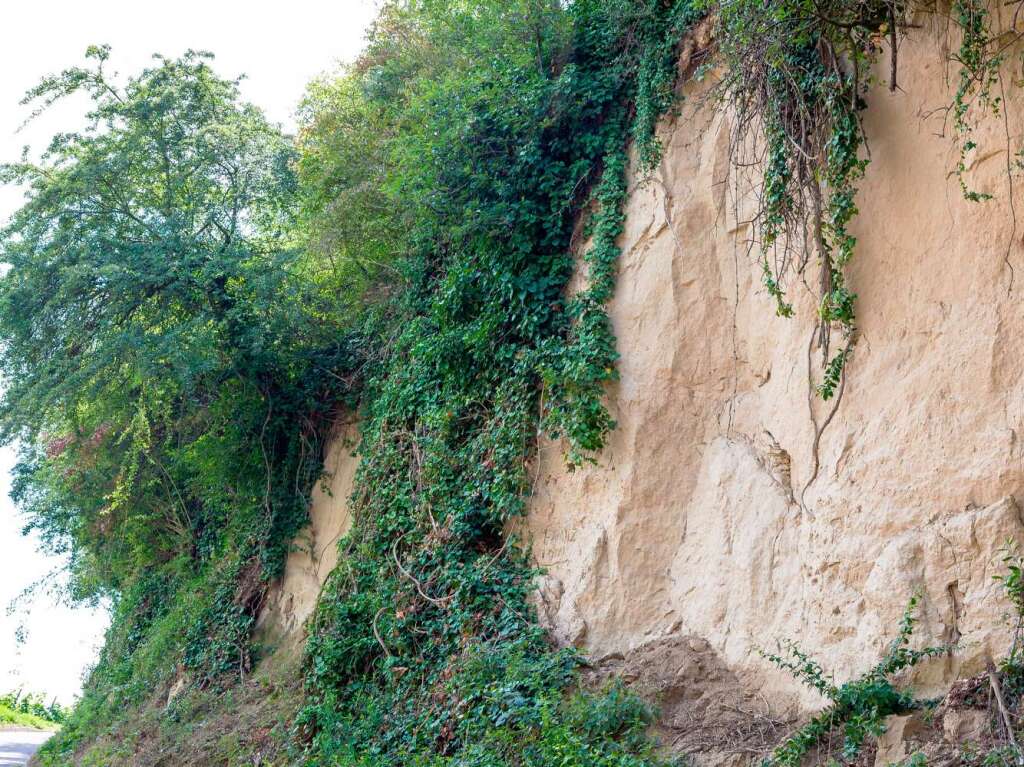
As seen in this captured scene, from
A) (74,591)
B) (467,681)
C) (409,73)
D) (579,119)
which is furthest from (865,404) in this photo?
(74,591)

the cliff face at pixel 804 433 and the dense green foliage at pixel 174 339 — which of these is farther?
the dense green foliage at pixel 174 339

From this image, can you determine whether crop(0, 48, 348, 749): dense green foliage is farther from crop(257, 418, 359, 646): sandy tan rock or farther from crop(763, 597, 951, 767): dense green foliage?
crop(763, 597, 951, 767): dense green foliage

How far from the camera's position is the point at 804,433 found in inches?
299

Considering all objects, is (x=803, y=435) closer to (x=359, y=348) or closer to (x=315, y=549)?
(x=359, y=348)

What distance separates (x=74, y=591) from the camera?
Result: 19969 mm

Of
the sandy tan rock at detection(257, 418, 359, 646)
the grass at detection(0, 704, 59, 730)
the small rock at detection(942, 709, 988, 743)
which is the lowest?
the grass at detection(0, 704, 59, 730)

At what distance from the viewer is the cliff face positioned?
6273 millimetres

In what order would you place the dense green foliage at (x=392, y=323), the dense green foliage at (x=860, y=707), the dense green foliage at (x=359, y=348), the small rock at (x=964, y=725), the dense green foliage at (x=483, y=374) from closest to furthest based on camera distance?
1. the small rock at (x=964, y=725)
2. the dense green foliage at (x=860, y=707)
3. the dense green foliage at (x=392, y=323)
4. the dense green foliage at (x=483, y=374)
5. the dense green foliage at (x=359, y=348)

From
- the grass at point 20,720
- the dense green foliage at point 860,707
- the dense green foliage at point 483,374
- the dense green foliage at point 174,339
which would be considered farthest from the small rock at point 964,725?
the grass at point 20,720

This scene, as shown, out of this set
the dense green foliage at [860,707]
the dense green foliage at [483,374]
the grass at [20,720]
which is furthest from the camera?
the grass at [20,720]

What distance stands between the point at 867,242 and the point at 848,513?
1.98 meters

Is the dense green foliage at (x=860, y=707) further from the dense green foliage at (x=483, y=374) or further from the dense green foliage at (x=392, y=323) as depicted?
the dense green foliage at (x=483, y=374)

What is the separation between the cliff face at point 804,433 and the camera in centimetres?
627

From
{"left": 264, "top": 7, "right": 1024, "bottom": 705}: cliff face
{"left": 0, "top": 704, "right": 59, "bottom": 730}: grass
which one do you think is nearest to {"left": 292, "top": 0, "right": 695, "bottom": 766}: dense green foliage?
{"left": 264, "top": 7, "right": 1024, "bottom": 705}: cliff face
